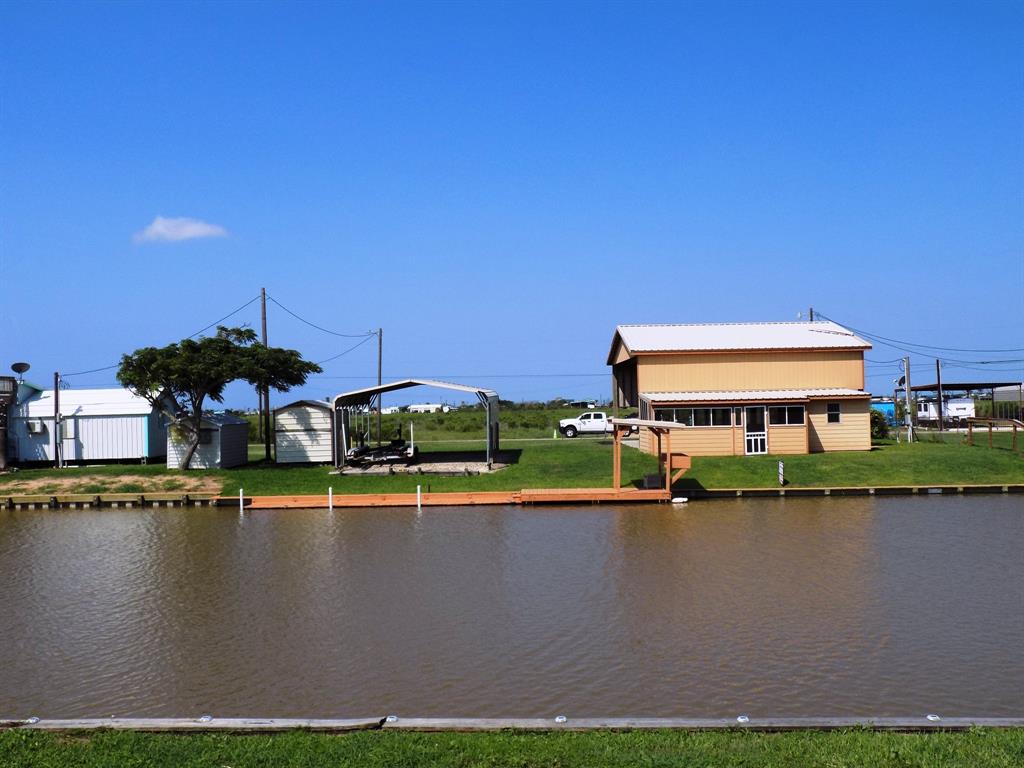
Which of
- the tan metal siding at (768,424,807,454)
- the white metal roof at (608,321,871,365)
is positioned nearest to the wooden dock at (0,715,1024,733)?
the tan metal siding at (768,424,807,454)

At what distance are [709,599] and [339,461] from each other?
75.5 ft

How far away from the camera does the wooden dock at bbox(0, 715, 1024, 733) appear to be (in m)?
8.06

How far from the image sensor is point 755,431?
36.2 meters

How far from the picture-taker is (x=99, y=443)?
39438mm

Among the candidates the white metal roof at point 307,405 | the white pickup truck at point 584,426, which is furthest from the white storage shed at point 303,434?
the white pickup truck at point 584,426

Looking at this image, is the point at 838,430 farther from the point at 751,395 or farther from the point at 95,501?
the point at 95,501

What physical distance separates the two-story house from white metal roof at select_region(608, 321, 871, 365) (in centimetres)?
5

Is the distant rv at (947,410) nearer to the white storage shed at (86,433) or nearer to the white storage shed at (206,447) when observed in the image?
the white storage shed at (206,447)

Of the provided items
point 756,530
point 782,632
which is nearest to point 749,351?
point 756,530

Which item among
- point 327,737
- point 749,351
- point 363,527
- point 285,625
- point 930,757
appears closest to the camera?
point 930,757

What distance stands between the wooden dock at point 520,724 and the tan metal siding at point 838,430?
29.9 m

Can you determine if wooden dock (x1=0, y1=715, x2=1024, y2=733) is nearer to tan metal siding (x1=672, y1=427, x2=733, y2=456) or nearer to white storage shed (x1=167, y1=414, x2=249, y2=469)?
tan metal siding (x1=672, y1=427, x2=733, y2=456)

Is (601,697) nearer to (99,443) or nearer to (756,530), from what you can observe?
(756,530)

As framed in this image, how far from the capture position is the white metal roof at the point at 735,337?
39531 millimetres
